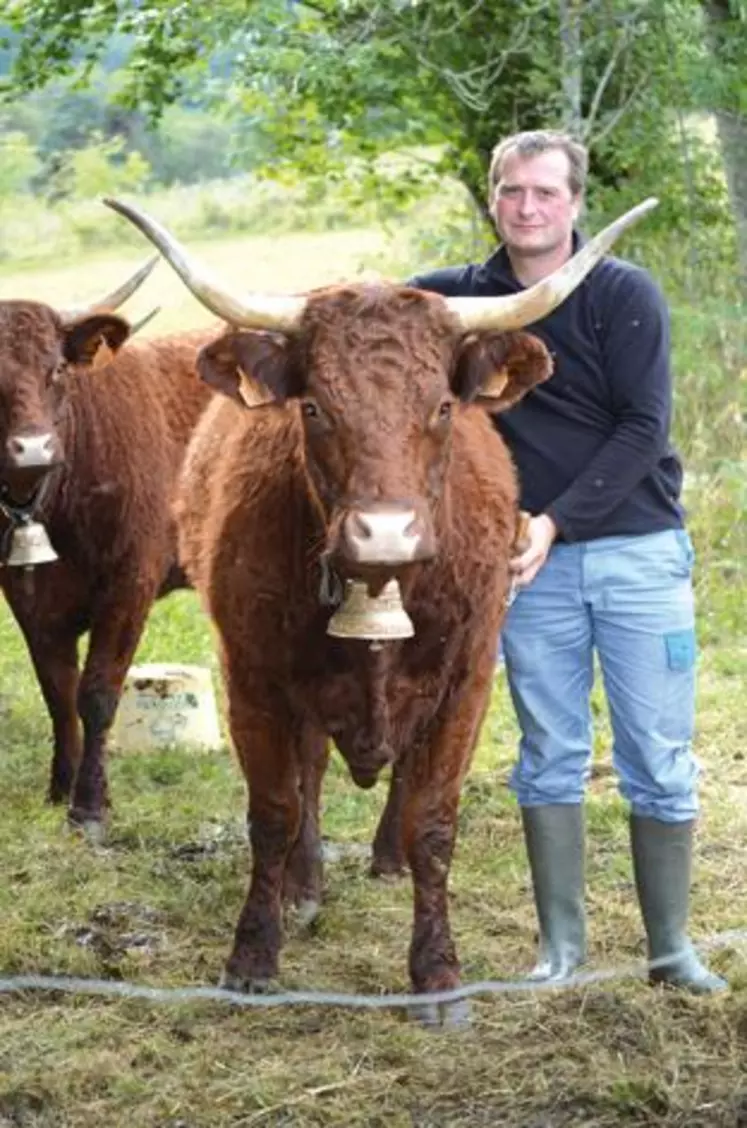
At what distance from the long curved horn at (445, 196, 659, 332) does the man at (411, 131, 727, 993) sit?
314 mm

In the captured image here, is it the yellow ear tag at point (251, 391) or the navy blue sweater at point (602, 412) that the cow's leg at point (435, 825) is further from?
the yellow ear tag at point (251, 391)

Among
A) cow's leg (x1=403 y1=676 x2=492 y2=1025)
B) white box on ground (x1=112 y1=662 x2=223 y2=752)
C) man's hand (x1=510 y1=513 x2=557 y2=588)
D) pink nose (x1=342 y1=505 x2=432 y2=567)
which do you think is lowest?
white box on ground (x1=112 y1=662 x2=223 y2=752)

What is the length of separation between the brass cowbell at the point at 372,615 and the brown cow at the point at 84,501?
2.61 meters

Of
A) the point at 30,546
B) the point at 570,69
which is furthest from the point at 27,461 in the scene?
the point at 570,69

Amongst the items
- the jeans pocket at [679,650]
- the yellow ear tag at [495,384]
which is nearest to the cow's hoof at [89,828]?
the jeans pocket at [679,650]

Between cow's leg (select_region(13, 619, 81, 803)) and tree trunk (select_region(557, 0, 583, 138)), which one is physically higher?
tree trunk (select_region(557, 0, 583, 138))

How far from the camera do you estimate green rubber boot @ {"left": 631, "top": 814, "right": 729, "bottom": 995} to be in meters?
5.64

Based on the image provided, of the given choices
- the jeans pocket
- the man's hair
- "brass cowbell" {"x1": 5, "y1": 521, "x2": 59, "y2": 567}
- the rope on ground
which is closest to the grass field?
the rope on ground

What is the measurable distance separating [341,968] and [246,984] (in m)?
A: 0.35

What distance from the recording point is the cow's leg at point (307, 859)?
6625mm

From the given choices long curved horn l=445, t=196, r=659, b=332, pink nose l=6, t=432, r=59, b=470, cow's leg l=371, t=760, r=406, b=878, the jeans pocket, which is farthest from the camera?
pink nose l=6, t=432, r=59, b=470

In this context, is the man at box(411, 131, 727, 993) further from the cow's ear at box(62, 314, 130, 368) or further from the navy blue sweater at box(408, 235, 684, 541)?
the cow's ear at box(62, 314, 130, 368)

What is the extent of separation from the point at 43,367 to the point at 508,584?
2640 mm

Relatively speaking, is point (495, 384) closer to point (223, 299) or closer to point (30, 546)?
point (223, 299)
